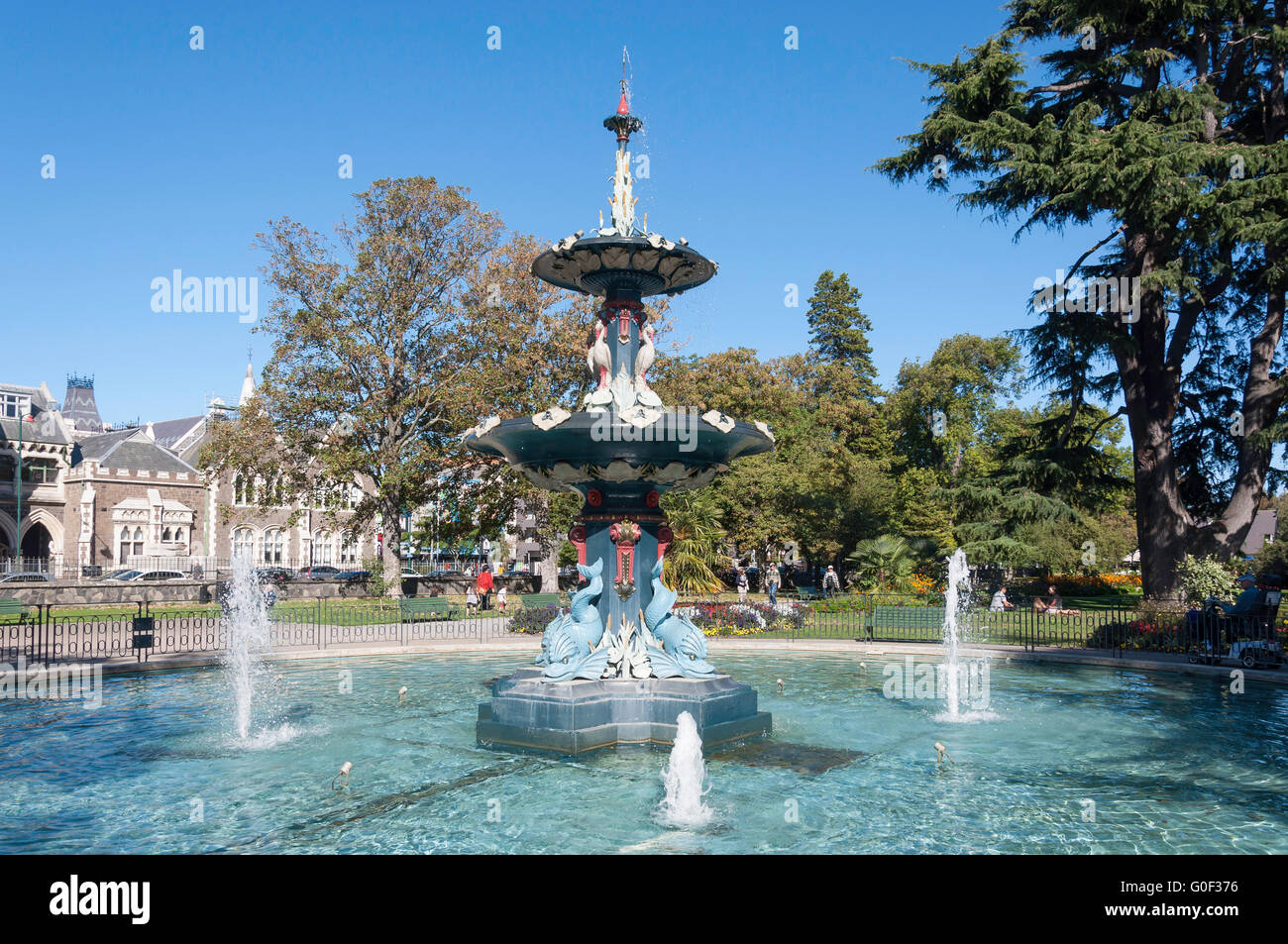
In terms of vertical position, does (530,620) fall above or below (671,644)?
below

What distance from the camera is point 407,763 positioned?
923cm

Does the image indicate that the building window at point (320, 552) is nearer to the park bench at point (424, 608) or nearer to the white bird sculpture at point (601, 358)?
the park bench at point (424, 608)

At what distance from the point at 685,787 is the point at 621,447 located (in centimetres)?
A: 433

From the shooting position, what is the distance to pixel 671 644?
1106 centimetres

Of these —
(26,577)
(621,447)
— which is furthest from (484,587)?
(26,577)

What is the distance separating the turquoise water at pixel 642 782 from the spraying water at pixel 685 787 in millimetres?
154

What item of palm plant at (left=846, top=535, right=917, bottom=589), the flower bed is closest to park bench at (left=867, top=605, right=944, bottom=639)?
the flower bed

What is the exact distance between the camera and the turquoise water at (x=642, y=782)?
675 centimetres

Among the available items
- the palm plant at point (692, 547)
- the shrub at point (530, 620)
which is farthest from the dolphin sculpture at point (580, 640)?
the palm plant at point (692, 547)

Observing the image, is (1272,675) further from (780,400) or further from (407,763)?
(780,400)

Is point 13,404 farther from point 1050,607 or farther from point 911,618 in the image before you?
point 1050,607

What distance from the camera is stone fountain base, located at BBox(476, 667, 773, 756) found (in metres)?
9.99

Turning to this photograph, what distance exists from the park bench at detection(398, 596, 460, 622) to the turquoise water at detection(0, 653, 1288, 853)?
1215cm

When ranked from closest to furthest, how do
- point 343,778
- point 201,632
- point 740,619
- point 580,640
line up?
point 343,778 → point 580,640 → point 201,632 → point 740,619
